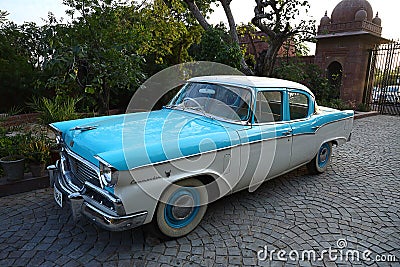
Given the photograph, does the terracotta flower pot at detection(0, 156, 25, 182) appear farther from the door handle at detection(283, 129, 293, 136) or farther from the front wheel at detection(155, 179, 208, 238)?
the door handle at detection(283, 129, 293, 136)

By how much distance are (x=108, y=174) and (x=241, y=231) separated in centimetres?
169

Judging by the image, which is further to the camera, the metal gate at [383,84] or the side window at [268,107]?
the metal gate at [383,84]

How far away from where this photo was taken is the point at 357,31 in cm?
1255

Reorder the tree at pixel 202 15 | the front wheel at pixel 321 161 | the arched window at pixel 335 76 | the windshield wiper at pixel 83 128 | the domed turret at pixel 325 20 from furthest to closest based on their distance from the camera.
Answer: the domed turret at pixel 325 20 → the arched window at pixel 335 76 → the tree at pixel 202 15 → the front wheel at pixel 321 161 → the windshield wiper at pixel 83 128

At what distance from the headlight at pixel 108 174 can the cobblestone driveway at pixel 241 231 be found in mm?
816

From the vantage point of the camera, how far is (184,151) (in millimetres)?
2729

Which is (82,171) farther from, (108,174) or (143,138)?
(143,138)

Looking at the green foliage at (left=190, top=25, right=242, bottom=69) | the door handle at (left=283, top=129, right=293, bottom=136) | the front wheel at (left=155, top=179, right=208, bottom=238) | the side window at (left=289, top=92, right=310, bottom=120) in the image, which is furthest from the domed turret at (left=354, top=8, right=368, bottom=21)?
the front wheel at (left=155, top=179, right=208, bottom=238)

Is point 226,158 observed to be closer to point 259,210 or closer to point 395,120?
point 259,210

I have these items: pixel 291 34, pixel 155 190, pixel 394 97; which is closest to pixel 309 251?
pixel 155 190

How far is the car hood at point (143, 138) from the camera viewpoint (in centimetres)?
249

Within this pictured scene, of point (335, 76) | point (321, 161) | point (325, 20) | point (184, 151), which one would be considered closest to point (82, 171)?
point (184, 151)

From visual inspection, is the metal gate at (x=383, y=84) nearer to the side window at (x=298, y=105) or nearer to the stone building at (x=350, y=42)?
the stone building at (x=350, y=42)

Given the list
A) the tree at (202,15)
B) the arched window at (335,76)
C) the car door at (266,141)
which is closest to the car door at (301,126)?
the car door at (266,141)
